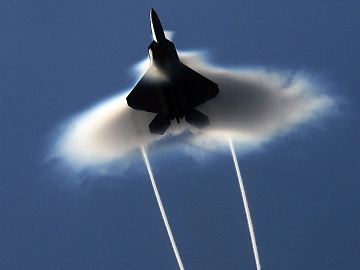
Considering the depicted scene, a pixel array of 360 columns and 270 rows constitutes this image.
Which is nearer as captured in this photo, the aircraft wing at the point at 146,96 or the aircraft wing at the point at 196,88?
the aircraft wing at the point at 196,88

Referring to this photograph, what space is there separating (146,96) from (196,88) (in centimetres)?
525

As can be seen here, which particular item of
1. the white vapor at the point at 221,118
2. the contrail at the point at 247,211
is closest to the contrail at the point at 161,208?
the white vapor at the point at 221,118

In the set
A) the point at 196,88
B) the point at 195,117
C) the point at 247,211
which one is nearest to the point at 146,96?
the point at 196,88

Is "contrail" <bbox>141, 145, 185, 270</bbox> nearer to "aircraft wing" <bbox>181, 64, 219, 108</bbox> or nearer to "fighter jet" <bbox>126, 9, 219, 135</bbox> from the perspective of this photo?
"fighter jet" <bbox>126, 9, 219, 135</bbox>

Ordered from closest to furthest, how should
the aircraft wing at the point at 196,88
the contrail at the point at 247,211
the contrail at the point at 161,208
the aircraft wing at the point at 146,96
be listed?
the contrail at the point at 247,211 < the contrail at the point at 161,208 < the aircraft wing at the point at 196,88 < the aircraft wing at the point at 146,96

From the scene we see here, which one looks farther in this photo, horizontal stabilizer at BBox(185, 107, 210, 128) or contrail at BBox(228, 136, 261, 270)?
horizontal stabilizer at BBox(185, 107, 210, 128)

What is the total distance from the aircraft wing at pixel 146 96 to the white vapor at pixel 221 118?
6.45 ft

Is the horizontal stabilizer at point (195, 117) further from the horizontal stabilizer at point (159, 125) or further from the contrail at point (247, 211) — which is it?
the contrail at point (247, 211)

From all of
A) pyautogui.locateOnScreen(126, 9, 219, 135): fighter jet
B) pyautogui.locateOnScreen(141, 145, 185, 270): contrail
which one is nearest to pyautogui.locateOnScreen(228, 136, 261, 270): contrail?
pyautogui.locateOnScreen(126, 9, 219, 135): fighter jet

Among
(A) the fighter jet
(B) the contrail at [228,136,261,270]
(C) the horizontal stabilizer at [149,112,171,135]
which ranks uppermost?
(A) the fighter jet

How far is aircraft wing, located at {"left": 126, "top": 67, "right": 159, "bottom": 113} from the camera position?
65.8 m

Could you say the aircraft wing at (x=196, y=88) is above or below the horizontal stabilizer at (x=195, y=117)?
above

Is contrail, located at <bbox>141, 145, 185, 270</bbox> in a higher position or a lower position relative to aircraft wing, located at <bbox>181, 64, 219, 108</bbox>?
lower

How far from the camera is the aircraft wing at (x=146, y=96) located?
216 ft
